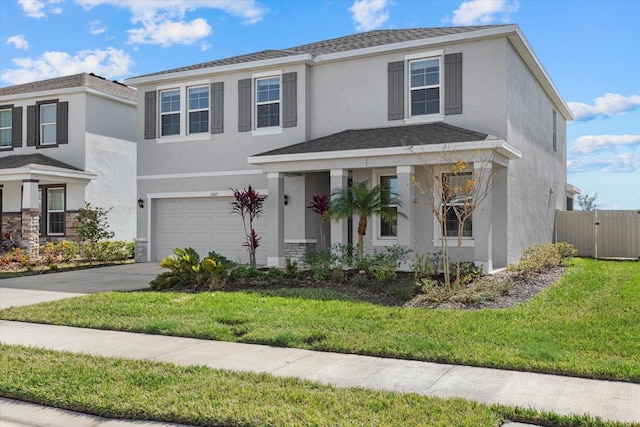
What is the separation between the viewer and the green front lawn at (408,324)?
6684mm

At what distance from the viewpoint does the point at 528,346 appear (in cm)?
702

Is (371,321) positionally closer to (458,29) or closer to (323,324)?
(323,324)

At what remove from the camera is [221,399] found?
17.3ft

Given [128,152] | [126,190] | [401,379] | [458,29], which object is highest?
[458,29]

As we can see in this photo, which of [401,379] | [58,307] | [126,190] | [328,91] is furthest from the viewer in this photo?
[126,190]

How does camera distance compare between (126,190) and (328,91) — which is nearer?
(328,91)

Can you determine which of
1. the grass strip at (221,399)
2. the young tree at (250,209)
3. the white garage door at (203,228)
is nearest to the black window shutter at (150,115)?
the white garage door at (203,228)

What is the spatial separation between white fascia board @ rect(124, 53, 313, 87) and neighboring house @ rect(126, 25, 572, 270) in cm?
4

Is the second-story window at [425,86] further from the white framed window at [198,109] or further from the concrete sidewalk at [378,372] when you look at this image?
the concrete sidewalk at [378,372]

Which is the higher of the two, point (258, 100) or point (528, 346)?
point (258, 100)

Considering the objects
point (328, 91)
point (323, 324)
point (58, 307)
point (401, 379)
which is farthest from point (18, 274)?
point (401, 379)

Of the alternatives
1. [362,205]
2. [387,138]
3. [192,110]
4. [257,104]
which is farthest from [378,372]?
[192,110]

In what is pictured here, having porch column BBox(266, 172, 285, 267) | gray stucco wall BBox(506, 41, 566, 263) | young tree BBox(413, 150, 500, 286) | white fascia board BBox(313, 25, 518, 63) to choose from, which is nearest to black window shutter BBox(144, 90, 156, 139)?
porch column BBox(266, 172, 285, 267)

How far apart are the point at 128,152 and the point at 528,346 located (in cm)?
1982
